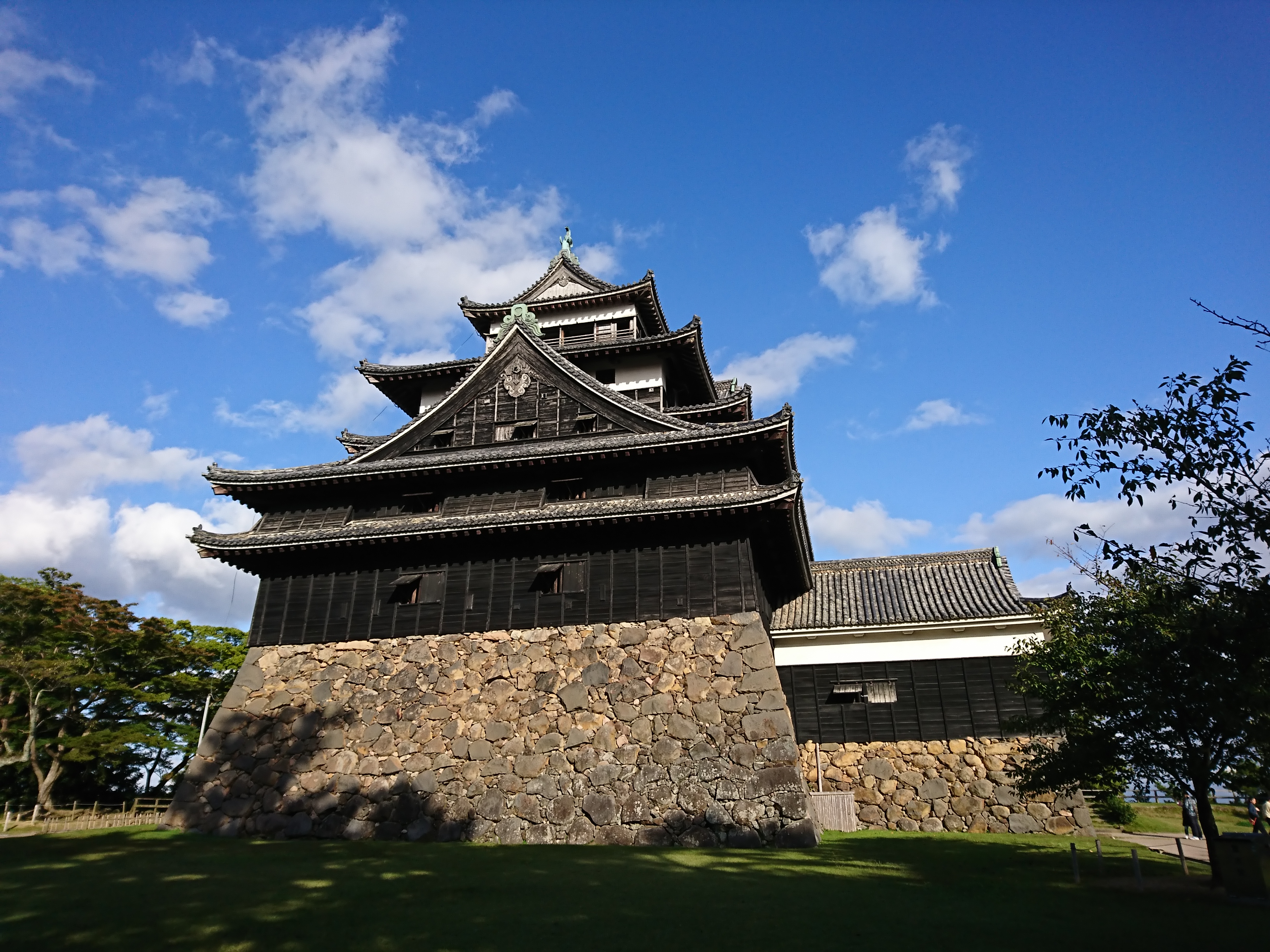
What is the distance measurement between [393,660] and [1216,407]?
62.1ft

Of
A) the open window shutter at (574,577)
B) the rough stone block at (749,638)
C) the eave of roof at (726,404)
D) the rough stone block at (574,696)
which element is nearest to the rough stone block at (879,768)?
the rough stone block at (749,638)

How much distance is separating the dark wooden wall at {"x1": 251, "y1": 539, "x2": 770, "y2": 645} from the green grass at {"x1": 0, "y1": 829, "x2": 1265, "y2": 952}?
6.12 meters

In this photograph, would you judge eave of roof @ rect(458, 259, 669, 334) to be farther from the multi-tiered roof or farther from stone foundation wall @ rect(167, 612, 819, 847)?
stone foundation wall @ rect(167, 612, 819, 847)

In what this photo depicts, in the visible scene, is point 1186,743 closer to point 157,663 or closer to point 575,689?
point 575,689

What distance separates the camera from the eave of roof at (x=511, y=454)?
21.0 m

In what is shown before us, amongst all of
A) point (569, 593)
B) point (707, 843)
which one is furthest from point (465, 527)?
point (707, 843)

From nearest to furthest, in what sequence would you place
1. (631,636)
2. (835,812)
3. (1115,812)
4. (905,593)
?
(631,636)
(835,812)
(1115,812)
(905,593)

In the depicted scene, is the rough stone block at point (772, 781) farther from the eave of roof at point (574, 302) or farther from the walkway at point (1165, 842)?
the eave of roof at point (574, 302)

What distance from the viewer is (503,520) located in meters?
21.0

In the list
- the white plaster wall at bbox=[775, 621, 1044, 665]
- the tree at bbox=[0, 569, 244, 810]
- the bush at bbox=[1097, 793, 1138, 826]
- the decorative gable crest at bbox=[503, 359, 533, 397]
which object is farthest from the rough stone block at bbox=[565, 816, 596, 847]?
the tree at bbox=[0, 569, 244, 810]

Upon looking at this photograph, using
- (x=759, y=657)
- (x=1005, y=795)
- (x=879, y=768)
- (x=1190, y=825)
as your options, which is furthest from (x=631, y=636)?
(x=1190, y=825)

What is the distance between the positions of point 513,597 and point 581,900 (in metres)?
11.1

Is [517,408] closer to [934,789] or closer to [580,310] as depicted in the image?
[580,310]

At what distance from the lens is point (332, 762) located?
65.5 feet
